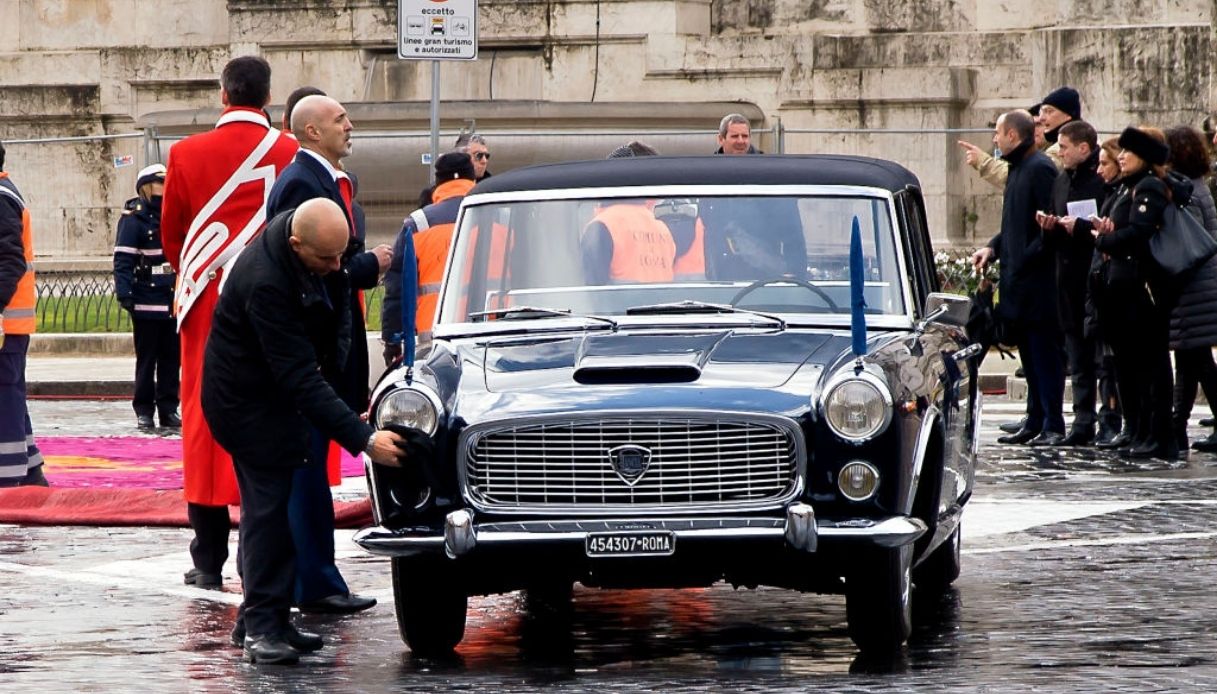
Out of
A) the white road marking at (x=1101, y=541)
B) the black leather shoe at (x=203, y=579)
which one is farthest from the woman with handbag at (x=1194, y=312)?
the black leather shoe at (x=203, y=579)

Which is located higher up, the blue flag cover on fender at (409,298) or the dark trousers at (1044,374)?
the blue flag cover on fender at (409,298)

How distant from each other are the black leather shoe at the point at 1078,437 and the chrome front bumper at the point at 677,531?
8.05 m

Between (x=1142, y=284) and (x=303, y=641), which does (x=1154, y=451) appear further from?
(x=303, y=641)

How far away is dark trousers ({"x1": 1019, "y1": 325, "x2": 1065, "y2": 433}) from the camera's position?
16172 millimetres

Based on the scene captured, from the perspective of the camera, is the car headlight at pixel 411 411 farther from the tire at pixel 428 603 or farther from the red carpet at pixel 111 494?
the red carpet at pixel 111 494

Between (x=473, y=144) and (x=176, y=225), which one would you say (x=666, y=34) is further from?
(x=176, y=225)

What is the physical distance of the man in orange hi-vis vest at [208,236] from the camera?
1040 cm

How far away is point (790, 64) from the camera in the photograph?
1227 inches

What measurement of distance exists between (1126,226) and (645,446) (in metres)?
7.54

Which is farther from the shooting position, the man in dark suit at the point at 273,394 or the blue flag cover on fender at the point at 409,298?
the blue flag cover on fender at the point at 409,298

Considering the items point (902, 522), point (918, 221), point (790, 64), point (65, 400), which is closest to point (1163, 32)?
point (790, 64)

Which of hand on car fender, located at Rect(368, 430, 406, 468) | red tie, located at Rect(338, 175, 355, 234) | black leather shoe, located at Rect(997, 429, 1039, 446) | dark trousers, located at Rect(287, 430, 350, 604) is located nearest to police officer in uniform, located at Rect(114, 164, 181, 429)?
black leather shoe, located at Rect(997, 429, 1039, 446)

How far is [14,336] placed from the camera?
14062 millimetres

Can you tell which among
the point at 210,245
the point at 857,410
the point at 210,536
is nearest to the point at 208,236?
the point at 210,245
